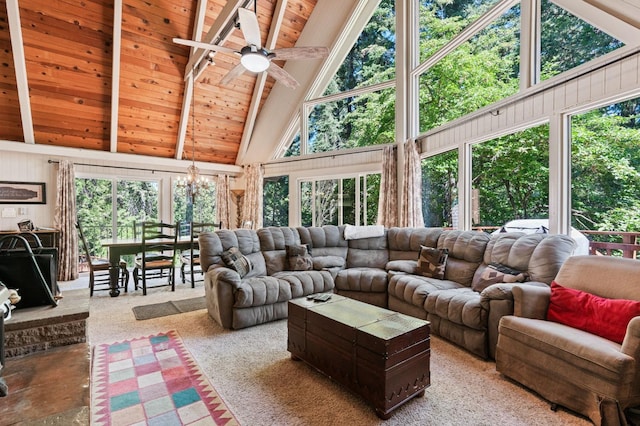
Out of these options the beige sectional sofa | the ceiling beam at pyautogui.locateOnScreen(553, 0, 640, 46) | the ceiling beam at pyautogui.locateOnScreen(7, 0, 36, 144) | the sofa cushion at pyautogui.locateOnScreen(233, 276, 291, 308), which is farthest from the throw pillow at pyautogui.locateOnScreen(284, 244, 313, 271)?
the ceiling beam at pyautogui.locateOnScreen(7, 0, 36, 144)

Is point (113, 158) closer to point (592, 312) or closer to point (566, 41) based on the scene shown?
point (566, 41)

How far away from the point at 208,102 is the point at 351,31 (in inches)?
129

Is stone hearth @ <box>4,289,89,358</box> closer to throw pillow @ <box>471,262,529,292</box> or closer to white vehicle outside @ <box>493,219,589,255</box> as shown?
throw pillow @ <box>471,262,529,292</box>

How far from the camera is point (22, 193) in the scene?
18.3 ft

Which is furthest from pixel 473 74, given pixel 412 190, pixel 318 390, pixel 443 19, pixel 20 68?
pixel 20 68

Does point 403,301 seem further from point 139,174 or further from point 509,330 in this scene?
point 139,174

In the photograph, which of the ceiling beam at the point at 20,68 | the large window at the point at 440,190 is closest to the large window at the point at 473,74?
the large window at the point at 440,190

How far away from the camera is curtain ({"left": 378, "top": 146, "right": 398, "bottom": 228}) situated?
218 inches

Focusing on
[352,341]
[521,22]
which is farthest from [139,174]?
[521,22]

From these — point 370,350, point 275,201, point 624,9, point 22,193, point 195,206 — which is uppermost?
point 624,9

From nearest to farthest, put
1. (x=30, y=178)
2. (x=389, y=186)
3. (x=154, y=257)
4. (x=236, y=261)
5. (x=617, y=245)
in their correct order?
(x=617, y=245) < (x=236, y=261) < (x=154, y=257) < (x=389, y=186) < (x=30, y=178)

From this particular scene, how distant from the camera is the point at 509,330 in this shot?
89.7 inches

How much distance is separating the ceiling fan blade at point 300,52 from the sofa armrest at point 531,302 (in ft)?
10.2

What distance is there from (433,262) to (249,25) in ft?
10.9
